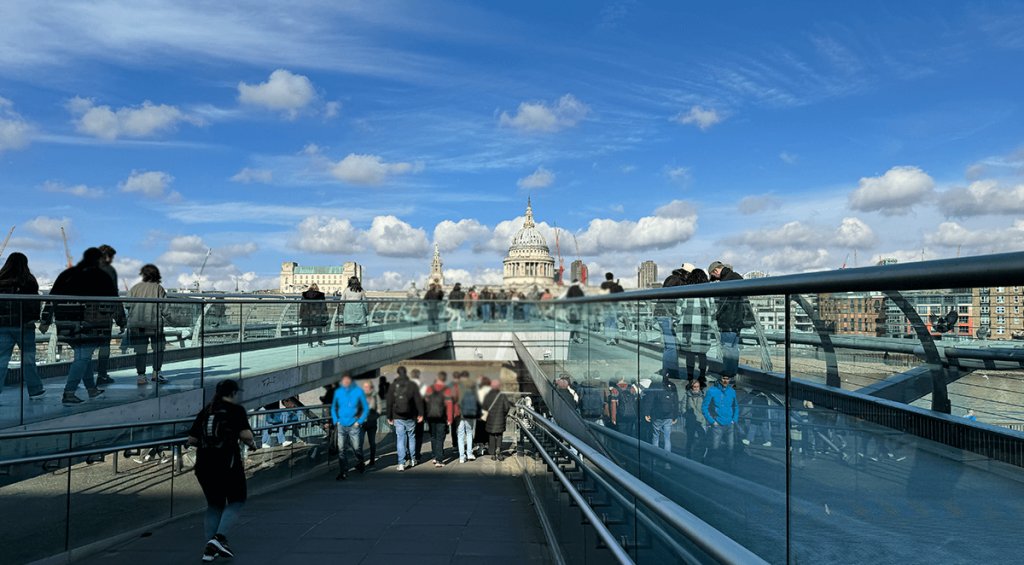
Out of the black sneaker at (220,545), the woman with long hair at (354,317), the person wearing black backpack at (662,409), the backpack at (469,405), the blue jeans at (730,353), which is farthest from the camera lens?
the woman with long hair at (354,317)

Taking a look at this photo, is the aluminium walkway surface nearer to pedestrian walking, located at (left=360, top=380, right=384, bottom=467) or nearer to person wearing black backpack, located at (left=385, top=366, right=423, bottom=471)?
person wearing black backpack, located at (left=385, top=366, right=423, bottom=471)

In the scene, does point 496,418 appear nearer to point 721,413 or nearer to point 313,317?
point 313,317

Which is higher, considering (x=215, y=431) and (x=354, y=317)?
(x=354, y=317)

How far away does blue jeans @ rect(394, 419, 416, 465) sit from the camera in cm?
1242

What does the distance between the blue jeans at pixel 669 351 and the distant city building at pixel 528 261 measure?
159397 mm

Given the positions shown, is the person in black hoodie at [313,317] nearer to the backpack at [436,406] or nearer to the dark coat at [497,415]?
the backpack at [436,406]

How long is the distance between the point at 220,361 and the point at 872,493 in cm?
999

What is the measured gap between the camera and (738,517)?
7.41ft

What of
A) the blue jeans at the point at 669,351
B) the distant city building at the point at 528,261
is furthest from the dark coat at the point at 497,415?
the distant city building at the point at 528,261

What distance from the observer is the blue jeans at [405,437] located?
40.8ft

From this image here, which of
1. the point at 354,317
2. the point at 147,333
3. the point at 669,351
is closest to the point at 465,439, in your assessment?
the point at 354,317

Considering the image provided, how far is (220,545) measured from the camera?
19.6 ft

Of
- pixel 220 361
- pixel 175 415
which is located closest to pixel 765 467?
pixel 175 415

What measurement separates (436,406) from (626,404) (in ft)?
29.9
